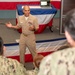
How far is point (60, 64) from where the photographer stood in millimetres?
1395

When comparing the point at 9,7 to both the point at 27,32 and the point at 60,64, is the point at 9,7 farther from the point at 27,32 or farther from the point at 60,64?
the point at 60,64

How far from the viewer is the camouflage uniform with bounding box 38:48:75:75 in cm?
138

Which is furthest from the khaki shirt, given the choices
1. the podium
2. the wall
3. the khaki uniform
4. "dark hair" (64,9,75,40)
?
the wall

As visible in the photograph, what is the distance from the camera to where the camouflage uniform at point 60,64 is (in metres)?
1.38

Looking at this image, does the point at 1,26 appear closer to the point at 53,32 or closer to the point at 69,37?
the point at 53,32

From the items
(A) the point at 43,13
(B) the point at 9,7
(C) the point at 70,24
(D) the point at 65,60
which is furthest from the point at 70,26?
(B) the point at 9,7

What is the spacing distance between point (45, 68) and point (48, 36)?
6.12 m

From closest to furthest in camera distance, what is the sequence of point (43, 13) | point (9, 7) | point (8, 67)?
point (8, 67), point (43, 13), point (9, 7)

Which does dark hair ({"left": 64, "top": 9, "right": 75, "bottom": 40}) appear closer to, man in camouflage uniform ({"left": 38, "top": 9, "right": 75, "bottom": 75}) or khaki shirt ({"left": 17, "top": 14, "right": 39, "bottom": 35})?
man in camouflage uniform ({"left": 38, "top": 9, "right": 75, "bottom": 75})

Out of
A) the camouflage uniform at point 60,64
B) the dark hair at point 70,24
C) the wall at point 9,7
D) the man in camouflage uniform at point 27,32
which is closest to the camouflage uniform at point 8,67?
the camouflage uniform at point 60,64

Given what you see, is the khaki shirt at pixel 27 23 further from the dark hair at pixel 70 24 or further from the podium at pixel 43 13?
the dark hair at pixel 70 24

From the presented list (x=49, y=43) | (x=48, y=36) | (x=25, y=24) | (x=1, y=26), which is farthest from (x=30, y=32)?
(x=1, y=26)

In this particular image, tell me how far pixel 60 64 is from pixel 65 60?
0.11ft

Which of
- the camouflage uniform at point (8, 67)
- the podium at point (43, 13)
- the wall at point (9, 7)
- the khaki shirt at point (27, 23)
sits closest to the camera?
the camouflage uniform at point (8, 67)
